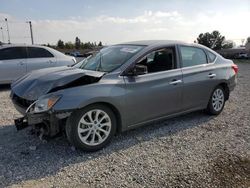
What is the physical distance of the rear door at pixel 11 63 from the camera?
882 cm

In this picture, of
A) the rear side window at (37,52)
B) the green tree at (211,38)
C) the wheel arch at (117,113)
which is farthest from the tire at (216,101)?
the green tree at (211,38)

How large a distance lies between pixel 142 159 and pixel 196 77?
2.15 m

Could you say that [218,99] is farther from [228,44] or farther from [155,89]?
[228,44]

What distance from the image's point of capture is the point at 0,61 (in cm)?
880

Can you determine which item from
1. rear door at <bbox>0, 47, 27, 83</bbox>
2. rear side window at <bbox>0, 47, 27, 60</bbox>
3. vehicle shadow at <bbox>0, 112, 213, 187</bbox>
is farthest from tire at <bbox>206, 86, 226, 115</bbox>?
rear side window at <bbox>0, 47, 27, 60</bbox>

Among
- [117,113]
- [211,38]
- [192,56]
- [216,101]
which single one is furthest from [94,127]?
[211,38]

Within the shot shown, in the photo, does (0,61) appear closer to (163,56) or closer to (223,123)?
(163,56)

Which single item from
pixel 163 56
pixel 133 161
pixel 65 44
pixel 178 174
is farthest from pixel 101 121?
pixel 65 44

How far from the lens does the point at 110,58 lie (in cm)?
480

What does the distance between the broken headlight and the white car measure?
18.5ft

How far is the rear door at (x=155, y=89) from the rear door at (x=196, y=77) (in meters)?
0.20

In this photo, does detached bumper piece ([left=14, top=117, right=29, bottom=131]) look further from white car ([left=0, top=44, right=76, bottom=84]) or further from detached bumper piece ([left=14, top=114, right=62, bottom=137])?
white car ([left=0, top=44, right=76, bottom=84])

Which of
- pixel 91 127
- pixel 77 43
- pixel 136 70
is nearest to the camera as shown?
pixel 91 127

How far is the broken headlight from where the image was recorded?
371cm
